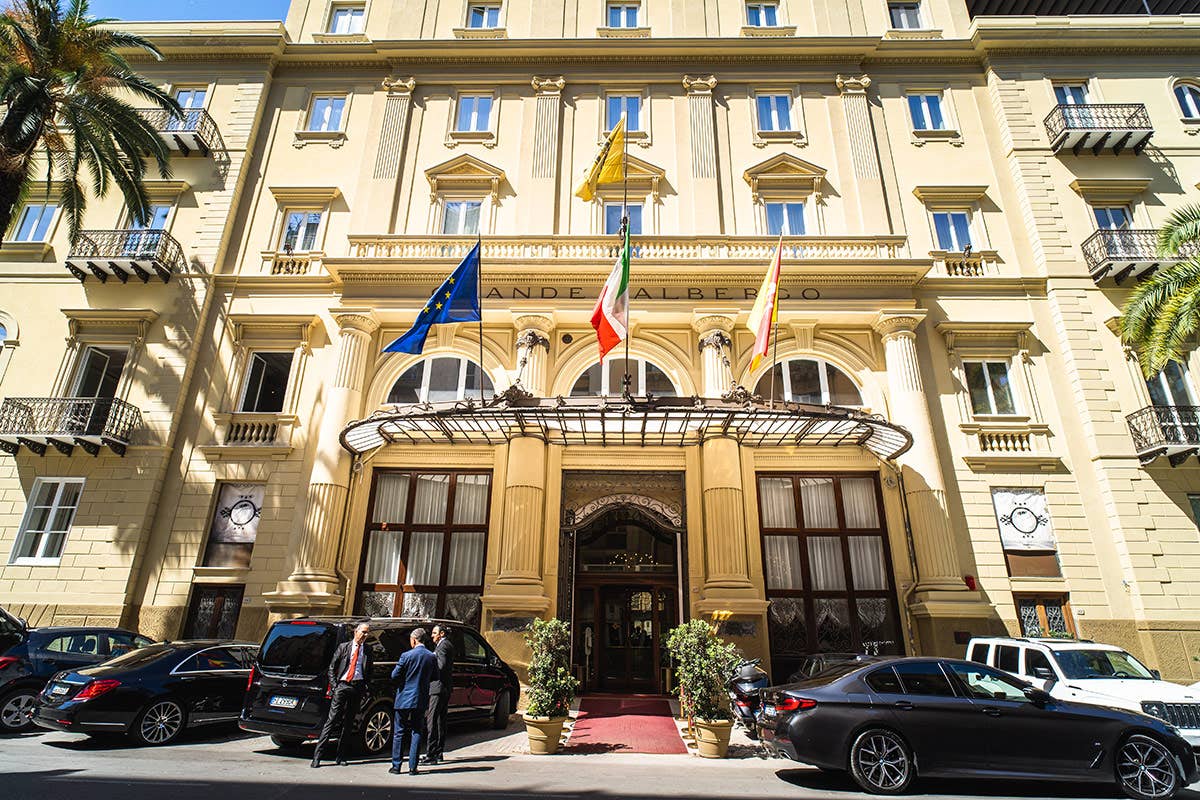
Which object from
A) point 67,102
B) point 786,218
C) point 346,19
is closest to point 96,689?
point 67,102

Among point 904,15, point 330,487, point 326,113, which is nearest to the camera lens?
point 330,487

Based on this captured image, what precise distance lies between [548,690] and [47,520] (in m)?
14.9

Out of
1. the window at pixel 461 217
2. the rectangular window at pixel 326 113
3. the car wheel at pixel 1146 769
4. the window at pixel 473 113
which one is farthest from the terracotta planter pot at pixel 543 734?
the rectangular window at pixel 326 113

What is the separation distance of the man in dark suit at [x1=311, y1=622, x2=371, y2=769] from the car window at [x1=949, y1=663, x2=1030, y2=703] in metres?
7.73

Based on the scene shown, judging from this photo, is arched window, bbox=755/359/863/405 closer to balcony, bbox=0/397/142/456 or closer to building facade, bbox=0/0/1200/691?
building facade, bbox=0/0/1200/691

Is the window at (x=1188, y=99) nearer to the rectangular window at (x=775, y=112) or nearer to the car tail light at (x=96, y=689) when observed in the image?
the rectangular window at (x=775, y=112)

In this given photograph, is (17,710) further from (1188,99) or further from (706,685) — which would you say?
(1188,99)

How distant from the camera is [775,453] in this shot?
648 inches

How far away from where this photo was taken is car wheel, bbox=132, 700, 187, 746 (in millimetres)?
9086

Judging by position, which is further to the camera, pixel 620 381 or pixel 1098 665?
pixel 620 381

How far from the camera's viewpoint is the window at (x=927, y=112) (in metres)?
20.5

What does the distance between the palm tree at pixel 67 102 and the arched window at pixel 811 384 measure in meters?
17.1

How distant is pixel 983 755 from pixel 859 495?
9.38 metres

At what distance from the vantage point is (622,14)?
23.0 metres
